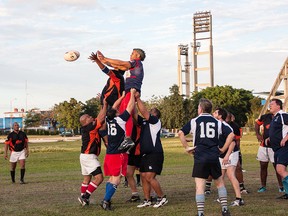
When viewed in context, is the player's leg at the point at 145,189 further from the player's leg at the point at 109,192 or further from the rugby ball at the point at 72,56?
the rugby ball at the point at 72,56

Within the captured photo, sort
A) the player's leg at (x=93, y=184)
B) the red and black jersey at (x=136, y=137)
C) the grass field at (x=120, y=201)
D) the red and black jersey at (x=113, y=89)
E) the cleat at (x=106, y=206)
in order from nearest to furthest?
the grass field at (x=120, y=201) → the cleat at (x=106, y=206) → the player's leg at (x=93, y=184) → the red and black jersey at (x=136, y=137) → the red and black jersey at (x=113, y=89)

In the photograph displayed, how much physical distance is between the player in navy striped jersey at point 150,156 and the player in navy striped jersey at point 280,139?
288cm

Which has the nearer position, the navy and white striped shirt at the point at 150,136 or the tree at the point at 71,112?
the navy and white striped shirt at the point at 150,136

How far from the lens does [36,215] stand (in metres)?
10.9

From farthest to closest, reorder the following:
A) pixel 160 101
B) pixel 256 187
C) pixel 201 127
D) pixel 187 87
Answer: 1. pixel 187 87
2. pixel 160 101
3. pixel 256 187
4. pixel 201 127

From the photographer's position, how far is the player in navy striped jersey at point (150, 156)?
470 inches

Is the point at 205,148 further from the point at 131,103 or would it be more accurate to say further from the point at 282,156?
the point at 282,156

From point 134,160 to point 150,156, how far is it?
120cm

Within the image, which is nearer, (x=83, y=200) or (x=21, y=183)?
(x=83, y=200)

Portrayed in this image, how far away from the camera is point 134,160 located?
13.1m

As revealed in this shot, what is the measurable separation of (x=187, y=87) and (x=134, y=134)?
485ft

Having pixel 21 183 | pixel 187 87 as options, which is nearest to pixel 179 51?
pixel 187 87

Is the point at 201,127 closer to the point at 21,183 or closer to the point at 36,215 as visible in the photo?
the point at 36,215

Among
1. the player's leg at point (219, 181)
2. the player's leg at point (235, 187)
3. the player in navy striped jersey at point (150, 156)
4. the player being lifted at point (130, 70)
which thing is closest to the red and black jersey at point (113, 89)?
the player being lifted at point (130, 70)
